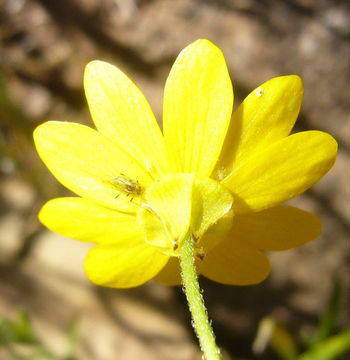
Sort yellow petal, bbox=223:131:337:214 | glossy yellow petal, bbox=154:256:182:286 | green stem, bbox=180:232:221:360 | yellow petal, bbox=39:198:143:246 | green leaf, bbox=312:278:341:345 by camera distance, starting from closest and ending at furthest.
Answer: green stem, bbox=180:232:221:360, yellow petal, bbox=223:131:337:214, yellow petal, bbox=39:198:143:246, glossy yellow petal, bbox=154:256:182:286, green leaf, bbox=312:278:341:345

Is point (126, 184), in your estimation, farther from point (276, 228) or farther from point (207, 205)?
point (276, 228)

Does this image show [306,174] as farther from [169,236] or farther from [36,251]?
[36,251]

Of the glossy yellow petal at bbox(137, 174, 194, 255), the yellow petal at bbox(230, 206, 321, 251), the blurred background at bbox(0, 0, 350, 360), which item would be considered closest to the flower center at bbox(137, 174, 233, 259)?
the glossy yellow petal at bbox(137, 174, 194, 255)

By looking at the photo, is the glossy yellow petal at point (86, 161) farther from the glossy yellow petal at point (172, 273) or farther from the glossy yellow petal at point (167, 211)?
the glossy yellow petal at point (172, 273)

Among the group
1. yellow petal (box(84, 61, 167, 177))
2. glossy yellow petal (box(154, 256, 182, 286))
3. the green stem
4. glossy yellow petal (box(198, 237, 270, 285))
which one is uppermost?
yellow petal (box(84, 61, 167, 177))

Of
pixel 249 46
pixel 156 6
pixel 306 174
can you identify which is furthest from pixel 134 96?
pixel 156 6

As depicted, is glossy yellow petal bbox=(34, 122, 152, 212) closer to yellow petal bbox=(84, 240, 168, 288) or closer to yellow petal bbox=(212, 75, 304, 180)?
yellow petal bbox=(84, 240, 168, 288)

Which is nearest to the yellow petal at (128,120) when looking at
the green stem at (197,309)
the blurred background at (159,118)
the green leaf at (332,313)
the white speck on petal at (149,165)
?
the white speck on petal at (149,165)

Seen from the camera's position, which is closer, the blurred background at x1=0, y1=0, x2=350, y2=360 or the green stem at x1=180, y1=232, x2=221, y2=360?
the green stem at x1=180, y1=232, x2=221, y2=360
